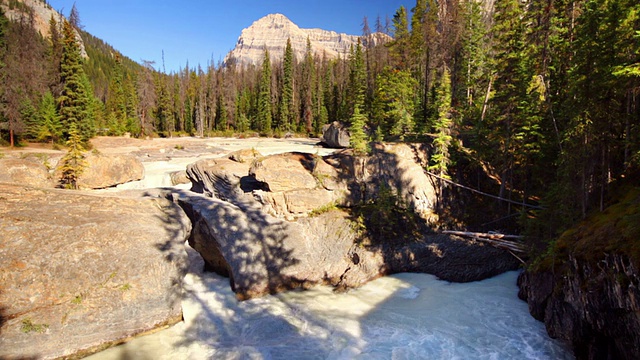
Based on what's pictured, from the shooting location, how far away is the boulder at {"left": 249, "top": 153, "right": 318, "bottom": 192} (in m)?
17.4

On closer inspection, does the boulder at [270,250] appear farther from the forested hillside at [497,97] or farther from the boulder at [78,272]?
the forested hillside at [497,97]

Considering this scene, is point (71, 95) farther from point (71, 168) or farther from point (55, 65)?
point (71, 168)

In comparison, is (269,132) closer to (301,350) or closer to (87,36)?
(301,350)

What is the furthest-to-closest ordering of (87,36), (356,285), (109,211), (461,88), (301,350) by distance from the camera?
1. (87,36)
2. (461,88)
3. (356,285)
4. (109,211)
5. (301,350)

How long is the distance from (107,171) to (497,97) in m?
26.1

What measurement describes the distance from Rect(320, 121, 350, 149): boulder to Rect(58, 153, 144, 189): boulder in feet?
82.6

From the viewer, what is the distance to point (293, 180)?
1775 centimetres

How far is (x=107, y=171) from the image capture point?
74.6 ft

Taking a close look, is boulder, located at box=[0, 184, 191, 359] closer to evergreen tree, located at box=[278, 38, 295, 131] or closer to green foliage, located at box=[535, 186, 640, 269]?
green foliage, located at box=[535, 186, 640, 269]

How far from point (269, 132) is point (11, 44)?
130 feet

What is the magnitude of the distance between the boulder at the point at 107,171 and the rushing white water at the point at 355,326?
42.3 feet

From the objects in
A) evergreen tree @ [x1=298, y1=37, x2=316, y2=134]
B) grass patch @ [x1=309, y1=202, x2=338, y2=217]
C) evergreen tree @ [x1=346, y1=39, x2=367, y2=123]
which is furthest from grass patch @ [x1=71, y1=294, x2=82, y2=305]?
evergreen tree @ [x1=298, y1=37, x2=316, y2=134]

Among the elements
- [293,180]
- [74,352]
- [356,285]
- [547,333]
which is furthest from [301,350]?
[293,180]

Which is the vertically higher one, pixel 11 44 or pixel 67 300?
pixel 11 44
